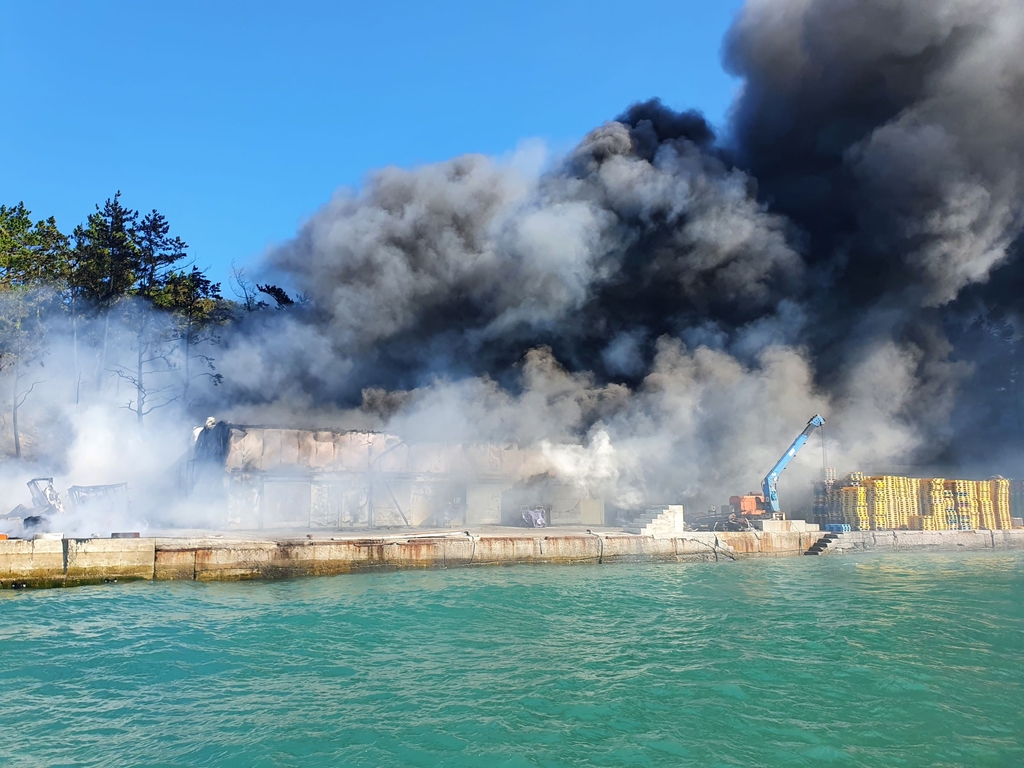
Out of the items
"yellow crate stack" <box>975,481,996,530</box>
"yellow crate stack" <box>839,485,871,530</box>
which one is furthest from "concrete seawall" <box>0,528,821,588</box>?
"yellow crate stack" <box>975,481,996,530</box>

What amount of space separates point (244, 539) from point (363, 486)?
919 centimetres

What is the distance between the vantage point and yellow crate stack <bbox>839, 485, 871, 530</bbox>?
3381 cm

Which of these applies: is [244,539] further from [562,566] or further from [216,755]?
[216,755]

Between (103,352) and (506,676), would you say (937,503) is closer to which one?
(506,676)

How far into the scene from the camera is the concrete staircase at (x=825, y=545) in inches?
1223

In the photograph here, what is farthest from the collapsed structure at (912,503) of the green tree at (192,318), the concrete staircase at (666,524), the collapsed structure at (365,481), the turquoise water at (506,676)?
the green tree at (192,318)

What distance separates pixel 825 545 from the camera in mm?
31203

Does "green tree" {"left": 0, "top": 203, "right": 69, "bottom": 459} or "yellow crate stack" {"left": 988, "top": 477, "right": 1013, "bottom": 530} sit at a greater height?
"green tree" {"left": 0, "top": 203, "right": 69, "bottom": 459}

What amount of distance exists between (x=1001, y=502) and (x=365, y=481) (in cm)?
3269

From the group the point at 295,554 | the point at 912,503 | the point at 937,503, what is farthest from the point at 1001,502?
the point at 295,554

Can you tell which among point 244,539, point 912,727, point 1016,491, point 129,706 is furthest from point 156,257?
point 1016,491

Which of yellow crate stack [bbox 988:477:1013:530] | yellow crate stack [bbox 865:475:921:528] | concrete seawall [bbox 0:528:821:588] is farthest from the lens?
yellow crate stack [bbox 988:477:1013:530]

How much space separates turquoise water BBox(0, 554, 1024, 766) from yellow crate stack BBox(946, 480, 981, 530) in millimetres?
15898

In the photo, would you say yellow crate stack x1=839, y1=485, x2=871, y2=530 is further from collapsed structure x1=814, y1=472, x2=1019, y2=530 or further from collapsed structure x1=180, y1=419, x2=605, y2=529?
collapsed structure x1=180, y1=419, x2=605, y2=529
